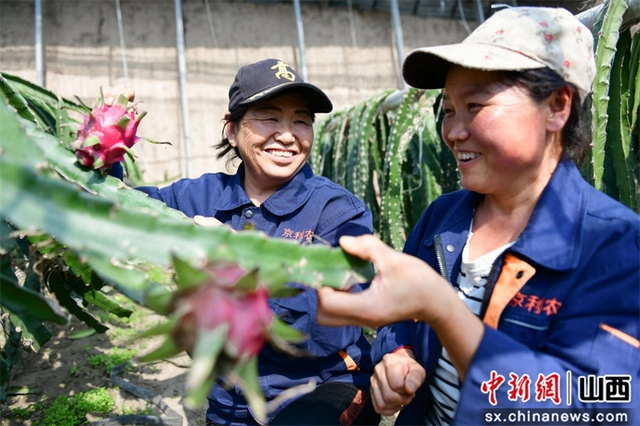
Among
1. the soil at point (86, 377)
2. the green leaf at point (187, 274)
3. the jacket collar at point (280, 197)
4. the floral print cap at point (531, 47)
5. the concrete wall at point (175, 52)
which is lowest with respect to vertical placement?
the soil at point (86, 377)

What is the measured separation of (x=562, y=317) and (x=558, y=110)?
450 millimetres

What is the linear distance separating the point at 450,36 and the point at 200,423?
24.5ft

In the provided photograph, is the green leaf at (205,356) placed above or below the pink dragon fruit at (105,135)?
below

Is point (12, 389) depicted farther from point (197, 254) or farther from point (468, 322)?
point (468, 322)

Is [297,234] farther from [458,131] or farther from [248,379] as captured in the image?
[248,379]

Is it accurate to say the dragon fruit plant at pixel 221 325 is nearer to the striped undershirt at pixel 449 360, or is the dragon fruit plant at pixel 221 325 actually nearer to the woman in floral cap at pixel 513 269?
the woman in floral cap at pixel 513 269

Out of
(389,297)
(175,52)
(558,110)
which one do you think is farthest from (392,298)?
(175,52)

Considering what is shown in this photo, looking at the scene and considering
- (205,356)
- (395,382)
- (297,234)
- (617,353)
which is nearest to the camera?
(205,356)

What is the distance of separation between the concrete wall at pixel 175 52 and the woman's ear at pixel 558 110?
557 centimetres

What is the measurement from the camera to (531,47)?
1127 millimetres

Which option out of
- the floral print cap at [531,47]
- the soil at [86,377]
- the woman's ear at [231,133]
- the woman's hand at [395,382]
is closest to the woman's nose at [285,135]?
the woman's ear at [231,133]

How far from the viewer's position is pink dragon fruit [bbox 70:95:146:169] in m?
1.26

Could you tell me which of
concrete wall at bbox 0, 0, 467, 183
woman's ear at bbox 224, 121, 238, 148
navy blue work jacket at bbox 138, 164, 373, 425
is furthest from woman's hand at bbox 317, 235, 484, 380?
concrete wall at bbox 0, 0, 467, 183

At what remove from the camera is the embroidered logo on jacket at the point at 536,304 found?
1058 mm
